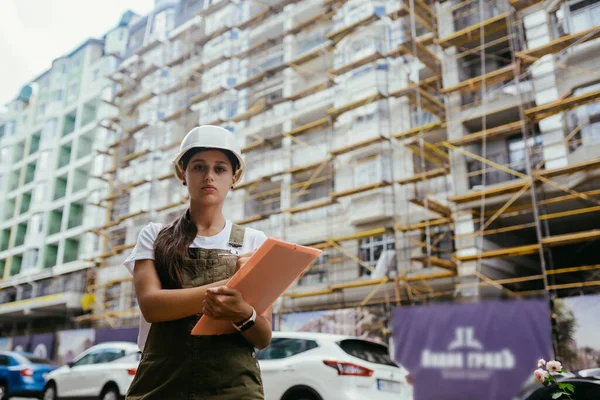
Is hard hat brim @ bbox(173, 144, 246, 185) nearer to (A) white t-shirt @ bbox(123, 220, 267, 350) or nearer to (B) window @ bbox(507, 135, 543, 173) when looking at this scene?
(A) white t-shirt @ bbox(123, 220, 267, 350)

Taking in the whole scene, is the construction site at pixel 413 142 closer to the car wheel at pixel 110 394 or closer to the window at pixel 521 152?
the window at pixel 521 152

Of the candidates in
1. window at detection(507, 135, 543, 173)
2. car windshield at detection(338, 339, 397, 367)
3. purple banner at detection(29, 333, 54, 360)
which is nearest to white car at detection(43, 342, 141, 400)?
car windshield at detection(338, 339, 397, 367)

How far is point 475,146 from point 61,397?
11907mm

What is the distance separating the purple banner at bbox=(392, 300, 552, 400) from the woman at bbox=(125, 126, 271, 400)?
954cm

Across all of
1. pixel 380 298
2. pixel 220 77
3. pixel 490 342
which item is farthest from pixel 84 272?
pixel 490 342

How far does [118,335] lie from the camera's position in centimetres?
1927

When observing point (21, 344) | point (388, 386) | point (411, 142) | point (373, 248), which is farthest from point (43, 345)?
point (388, 386)

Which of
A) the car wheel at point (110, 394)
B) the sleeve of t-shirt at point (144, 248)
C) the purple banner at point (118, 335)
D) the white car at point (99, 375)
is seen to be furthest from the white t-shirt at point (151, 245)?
the purple banner at point (118, 335)

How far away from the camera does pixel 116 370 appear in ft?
30.2

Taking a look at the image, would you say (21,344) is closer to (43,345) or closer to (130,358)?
(43,345)

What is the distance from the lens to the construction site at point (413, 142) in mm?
13820

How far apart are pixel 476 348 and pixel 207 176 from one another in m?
9.92

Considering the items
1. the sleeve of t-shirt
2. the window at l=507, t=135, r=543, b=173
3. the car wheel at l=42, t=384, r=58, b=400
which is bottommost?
the car wheel at l=42, t=384, r=58, b=400

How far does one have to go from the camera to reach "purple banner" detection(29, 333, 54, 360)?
22.8 m
